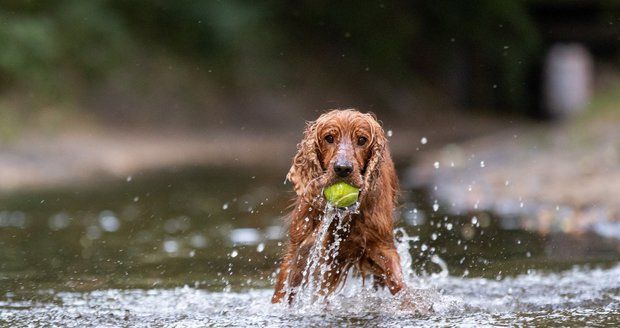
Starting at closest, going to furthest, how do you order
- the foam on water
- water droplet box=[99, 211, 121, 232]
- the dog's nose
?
the dog's nose → the foam on water → water droplet box=[99, 211, 121, 232]

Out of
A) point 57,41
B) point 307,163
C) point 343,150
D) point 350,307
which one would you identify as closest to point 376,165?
point 343,150

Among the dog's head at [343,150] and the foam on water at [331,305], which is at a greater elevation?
the dog's head at [343,150]

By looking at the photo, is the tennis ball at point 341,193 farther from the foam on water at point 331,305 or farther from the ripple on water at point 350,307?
the ripple on water at point 350,307

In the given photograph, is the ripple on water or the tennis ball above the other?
the tennis ball

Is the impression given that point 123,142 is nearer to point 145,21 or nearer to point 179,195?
point 145,21

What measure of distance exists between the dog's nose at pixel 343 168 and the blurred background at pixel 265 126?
91.5 inches

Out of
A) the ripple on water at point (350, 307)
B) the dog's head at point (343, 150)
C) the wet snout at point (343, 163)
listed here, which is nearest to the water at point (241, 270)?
the ripple on water at point (350, 307)

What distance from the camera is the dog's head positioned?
6238mm

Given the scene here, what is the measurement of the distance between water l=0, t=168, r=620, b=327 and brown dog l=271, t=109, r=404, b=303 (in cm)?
23

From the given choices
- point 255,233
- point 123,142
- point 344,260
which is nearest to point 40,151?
point 123,142

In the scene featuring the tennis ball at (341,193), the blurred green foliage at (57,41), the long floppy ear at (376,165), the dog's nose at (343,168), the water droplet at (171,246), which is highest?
the blurred green foliage at (57,41)

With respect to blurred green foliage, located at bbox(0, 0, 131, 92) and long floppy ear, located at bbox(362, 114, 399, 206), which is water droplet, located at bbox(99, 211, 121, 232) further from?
blurred green foliage, located at bbox(0, 0, 131, 92)

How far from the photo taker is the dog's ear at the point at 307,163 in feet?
21.0

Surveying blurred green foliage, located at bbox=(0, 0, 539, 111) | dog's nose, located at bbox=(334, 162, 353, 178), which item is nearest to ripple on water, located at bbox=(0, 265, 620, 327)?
dog's nose, located at bbox=(334, 162, 353, 178)
